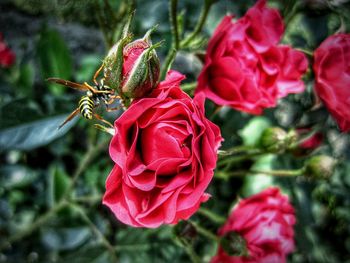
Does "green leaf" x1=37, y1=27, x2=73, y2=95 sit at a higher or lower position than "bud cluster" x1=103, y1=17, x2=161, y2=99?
lower

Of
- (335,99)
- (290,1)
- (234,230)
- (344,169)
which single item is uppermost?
(290,1)

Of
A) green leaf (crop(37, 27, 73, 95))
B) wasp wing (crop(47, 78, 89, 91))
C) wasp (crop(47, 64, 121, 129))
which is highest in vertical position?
wasp wing (crop(47, 78, 89, 91))

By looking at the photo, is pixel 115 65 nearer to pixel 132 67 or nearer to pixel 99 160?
pixel 132 67

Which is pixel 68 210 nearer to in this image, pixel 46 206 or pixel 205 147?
pixel 46 206

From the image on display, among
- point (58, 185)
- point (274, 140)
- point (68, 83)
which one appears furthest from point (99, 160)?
point (68, 83)

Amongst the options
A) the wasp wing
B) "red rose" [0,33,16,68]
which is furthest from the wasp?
"red rose" [0,33,16,68]

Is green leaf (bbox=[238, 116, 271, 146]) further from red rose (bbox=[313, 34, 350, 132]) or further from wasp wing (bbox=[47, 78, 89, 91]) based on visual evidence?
wasp wing (bbox=[47, 78, 89, 91])

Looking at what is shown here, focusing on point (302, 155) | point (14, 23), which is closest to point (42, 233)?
point (302, 155)
